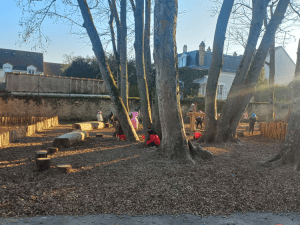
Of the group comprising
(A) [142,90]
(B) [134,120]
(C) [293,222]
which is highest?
(A) [142,90]

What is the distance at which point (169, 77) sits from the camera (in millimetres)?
6566

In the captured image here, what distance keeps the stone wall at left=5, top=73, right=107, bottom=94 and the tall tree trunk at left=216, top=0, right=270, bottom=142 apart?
15059mm

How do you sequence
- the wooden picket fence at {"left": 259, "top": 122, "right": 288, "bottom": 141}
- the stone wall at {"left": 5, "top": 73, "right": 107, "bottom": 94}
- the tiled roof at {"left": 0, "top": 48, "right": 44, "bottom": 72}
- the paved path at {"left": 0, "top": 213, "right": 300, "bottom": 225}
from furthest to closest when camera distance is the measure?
the tiled roof at {"left": 0, "top": 48, "right": 44, "bottom": 72} → the stone wall at {"left": 5, "top": 73, "right": 107, "bottom": 94} → the wooden picket fence at {"left": 259, "top": 122, "right": 288, "bottom": 141} → the paved path at {"left": 0, "top": 213, "right": 300, "bottom": 225}

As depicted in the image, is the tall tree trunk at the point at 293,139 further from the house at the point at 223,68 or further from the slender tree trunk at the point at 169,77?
the house at the point at 223,68

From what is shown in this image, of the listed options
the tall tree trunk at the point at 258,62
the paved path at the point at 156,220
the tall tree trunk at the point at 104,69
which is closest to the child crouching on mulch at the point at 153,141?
the tall tree trunk at the point at 104,69

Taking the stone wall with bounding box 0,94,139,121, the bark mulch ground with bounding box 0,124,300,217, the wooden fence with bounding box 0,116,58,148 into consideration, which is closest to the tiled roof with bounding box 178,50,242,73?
the stone wall with bounding box 0,94,139,121

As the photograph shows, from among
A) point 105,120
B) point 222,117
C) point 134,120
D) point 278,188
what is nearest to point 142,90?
point 222,117

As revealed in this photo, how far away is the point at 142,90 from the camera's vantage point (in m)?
10.2

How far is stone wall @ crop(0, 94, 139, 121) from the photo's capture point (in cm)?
1864

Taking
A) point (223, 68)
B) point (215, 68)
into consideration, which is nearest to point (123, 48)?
point (215, 68)

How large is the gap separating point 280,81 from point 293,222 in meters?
43.2

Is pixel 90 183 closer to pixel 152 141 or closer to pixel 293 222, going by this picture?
pixel 293 222

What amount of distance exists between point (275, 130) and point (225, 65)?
2660 centimetres

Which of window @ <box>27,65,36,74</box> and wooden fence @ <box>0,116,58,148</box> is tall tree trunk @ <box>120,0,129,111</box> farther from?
window @ <box>27,65,36,74</box>
